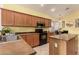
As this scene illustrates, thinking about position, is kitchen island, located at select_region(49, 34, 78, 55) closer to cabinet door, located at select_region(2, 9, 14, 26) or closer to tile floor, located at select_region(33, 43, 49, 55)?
tile floor, located at select_region(33, 43, 49, 55)

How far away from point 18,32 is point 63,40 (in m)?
0.67

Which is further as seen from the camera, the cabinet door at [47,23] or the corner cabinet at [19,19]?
the cabinet door at [47,23]

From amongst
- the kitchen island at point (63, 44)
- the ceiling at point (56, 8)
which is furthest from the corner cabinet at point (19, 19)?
the kitchen island at point (63, 44)

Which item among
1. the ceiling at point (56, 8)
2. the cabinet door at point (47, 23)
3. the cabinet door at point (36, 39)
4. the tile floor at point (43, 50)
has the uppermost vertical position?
the ceiling at point (56, 8)

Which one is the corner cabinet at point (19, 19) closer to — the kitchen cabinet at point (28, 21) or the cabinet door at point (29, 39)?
the kitchen cabinet at point (28, 21)

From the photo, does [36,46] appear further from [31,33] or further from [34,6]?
[34,6]

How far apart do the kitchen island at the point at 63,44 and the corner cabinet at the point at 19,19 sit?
0.85ft

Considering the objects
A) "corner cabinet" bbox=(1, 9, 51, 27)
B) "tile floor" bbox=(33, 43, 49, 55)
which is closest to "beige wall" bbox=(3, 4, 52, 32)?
"corner cabinet" bbox=(1, 9, 51, 27)

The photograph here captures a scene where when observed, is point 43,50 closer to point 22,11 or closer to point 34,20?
point 34,20

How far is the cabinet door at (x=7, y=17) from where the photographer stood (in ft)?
4.79

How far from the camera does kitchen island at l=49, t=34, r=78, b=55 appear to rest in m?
1.61

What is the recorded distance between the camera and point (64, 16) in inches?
64.2

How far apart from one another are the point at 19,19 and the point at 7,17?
0.58ft
